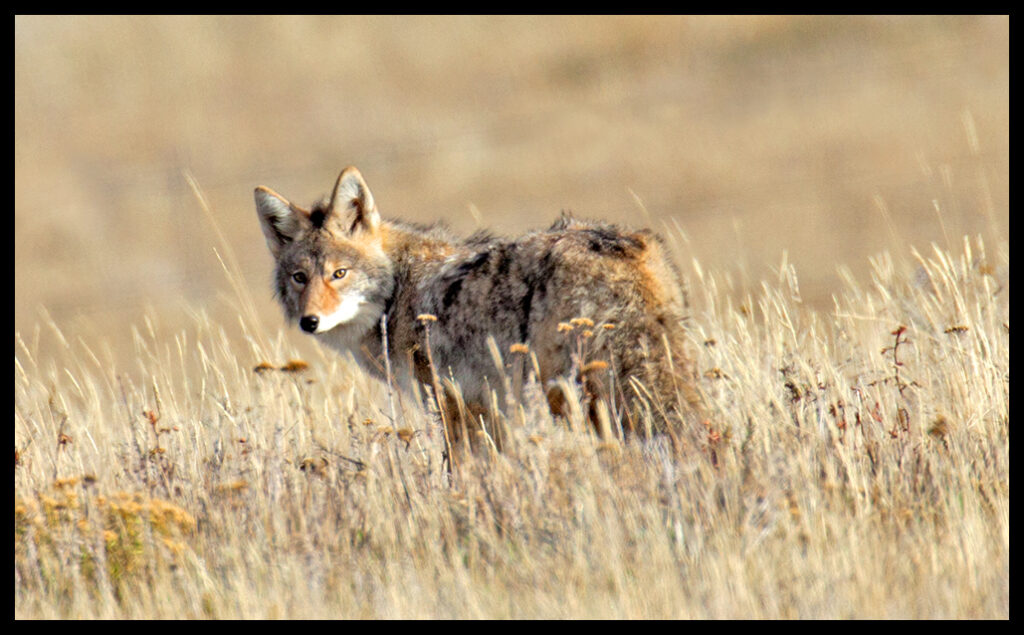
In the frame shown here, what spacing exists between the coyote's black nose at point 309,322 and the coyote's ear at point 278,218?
0.74 m

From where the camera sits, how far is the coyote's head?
6.70m

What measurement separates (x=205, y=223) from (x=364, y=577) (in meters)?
31.0

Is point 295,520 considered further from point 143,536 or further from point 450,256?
point 450,256

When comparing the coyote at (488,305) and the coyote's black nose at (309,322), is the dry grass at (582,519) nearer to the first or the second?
the coyote at (488,305)

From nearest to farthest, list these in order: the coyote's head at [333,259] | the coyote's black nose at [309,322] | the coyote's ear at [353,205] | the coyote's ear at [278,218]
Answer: the coyote's black nose at [309,322], the coyote's head at [333,259], the coyote's ear at [353,205], the coyote's ear at [278,218]

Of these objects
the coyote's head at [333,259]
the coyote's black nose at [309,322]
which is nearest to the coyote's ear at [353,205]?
the coyote's head at [333,259]

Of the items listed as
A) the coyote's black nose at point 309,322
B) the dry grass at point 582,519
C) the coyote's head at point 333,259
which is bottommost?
the dry grass at point 582,519

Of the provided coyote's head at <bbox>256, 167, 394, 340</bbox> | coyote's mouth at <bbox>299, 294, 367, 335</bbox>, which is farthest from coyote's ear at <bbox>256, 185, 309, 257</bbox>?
coyote's mouth at <bbox>299, 294, 367, 335</bbox>

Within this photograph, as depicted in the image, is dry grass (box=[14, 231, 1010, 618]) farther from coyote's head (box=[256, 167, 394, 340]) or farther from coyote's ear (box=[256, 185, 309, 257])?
coyote's ear (box=[256, 185, 309, 257])

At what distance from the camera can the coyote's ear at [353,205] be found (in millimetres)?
6930
